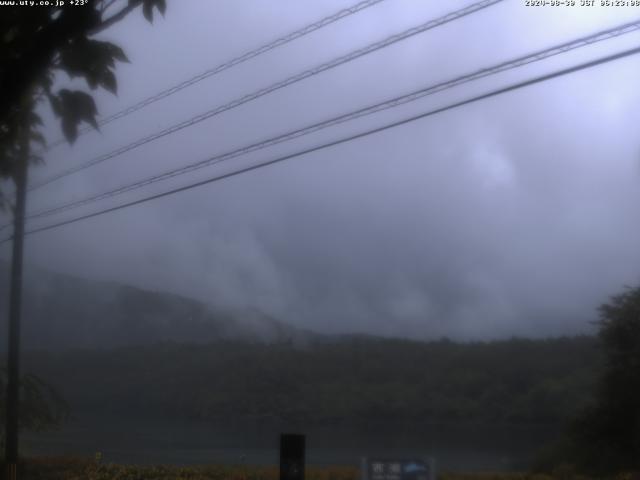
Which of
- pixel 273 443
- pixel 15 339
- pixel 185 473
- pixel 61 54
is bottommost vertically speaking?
pixel 273 443

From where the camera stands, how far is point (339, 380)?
2878 cm

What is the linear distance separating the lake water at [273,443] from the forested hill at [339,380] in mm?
463

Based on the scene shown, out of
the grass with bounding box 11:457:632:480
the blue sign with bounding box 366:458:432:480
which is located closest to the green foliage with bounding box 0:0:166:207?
the blue sign with bounding box 366:458:432:480

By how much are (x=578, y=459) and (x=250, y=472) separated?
29.4 feet

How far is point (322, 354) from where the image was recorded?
3119 cm

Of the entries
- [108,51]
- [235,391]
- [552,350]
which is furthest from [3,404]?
[108,51]

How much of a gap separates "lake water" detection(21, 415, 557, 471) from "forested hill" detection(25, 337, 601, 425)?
0.46 meters

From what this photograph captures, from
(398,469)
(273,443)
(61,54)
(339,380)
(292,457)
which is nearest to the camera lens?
(61,54)

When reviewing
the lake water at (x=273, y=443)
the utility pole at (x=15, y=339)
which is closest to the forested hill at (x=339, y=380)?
the lake water at (x=273, y=443)

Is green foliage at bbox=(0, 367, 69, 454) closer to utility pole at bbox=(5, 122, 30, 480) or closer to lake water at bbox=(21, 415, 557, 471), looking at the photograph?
utility pole at bbox=(5, 122, 30, 480)

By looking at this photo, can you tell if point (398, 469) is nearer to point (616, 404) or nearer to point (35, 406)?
point (35, 406)

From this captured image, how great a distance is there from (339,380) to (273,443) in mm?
3235

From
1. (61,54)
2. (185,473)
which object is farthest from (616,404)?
(61,54)

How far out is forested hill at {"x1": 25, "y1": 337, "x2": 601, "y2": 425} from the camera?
24750 millimetres
